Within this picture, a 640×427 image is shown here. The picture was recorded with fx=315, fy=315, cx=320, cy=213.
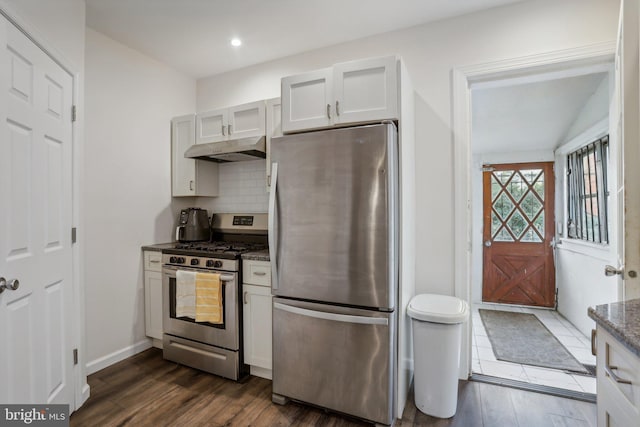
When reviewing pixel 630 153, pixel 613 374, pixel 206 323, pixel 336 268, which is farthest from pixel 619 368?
pixel 206 323

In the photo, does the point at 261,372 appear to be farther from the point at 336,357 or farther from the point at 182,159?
the point at 182,159

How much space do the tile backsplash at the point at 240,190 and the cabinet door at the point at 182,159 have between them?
0.31 m

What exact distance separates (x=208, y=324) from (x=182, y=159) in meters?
1.61

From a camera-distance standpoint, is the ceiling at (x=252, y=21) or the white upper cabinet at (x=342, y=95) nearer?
the white upper cabinet at (x=342, y=95)

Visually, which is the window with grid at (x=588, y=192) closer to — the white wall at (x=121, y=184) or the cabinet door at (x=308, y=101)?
the cabinet door at (x=308, y=101)

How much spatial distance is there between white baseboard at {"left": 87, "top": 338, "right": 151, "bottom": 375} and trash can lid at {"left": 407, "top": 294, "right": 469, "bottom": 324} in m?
2.41

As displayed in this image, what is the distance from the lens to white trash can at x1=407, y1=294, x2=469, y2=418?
1907 millimetres

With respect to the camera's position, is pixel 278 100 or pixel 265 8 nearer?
pixel 265 8

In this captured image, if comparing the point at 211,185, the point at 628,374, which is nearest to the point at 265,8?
the point at 211,185

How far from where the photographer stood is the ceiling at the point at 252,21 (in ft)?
7.18

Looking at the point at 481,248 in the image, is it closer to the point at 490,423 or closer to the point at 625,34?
the point at 490,423

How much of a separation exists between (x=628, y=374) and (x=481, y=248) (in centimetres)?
424

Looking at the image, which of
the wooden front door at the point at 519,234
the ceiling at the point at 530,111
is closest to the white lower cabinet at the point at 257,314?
the ceiling at the point at 530,111

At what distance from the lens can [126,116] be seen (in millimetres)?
2742
